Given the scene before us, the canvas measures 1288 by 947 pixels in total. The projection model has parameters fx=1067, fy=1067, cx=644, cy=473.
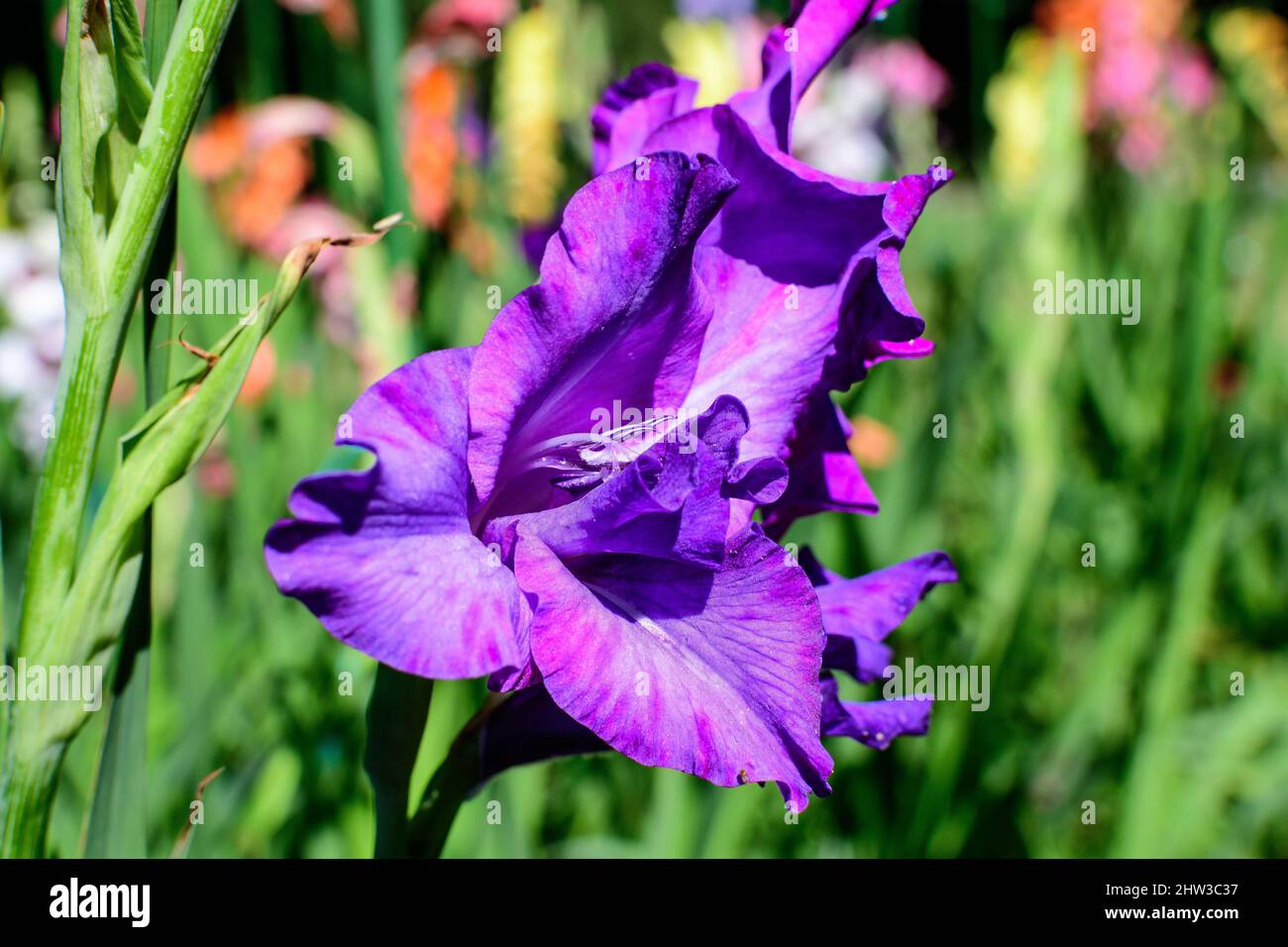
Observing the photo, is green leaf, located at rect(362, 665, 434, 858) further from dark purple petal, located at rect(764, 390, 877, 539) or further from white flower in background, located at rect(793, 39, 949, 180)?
white flower in background, located at rect(793, 39, 949, 180)

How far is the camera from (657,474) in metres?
0.44

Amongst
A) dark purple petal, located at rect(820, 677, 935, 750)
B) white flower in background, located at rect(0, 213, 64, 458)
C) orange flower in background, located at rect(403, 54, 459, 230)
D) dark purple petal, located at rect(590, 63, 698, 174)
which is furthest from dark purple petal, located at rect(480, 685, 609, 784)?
white flower in background, located at rect(0, 213, 64, 458)

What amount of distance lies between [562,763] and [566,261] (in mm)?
1115

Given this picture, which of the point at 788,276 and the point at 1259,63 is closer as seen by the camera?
the point at 788,276

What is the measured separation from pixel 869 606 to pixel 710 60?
192cm

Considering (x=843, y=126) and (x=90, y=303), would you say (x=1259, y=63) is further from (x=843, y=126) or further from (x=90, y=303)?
(x=90, y=303)

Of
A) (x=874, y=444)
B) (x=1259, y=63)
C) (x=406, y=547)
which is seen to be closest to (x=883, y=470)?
(x=874, y=444)

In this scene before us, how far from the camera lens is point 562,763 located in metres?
1.43

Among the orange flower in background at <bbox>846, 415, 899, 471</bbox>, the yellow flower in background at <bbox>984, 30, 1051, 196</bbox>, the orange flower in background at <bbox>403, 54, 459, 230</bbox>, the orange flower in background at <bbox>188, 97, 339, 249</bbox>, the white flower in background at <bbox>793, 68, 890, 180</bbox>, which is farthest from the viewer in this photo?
the white flower in background at <bbox>793, 68, 890, 180</bbox>

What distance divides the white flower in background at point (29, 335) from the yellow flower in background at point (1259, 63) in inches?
95.2

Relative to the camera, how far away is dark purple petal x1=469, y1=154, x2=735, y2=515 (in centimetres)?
42

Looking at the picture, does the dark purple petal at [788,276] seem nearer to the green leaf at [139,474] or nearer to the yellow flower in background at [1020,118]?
the green leaf at [139,474]
